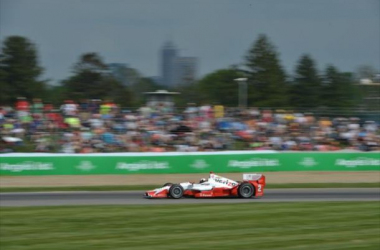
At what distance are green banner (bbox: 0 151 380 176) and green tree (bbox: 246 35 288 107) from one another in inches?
700

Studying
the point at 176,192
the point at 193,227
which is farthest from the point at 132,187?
the point at 193,227

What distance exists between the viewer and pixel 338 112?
25.6 meters

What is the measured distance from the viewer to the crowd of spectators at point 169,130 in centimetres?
2172

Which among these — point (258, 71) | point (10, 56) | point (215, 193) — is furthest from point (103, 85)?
point (215, 193)

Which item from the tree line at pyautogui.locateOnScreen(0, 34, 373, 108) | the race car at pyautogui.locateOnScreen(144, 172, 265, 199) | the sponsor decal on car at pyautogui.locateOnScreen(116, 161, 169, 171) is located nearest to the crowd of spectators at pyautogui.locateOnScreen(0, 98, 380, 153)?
the sponsor decal on car at pyautogui.locateOnScreen(116, 161, 169, 171)

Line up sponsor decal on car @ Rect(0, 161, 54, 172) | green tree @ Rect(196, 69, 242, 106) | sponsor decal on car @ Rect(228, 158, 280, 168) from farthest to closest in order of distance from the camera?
green tree @ Rect(196, 69, 242, 106) → sponsor decal on car @ Rect(228, 158, 280, 168) → sponsor decal on car @ Rect(0, 161, 54, 172)

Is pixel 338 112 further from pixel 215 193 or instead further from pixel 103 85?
pixel 103 85

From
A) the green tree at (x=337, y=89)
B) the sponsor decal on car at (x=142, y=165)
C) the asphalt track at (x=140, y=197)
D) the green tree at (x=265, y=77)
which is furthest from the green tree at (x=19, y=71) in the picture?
the asphalt track at (x=140, y=197)

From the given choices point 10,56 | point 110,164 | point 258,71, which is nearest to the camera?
point 110,164

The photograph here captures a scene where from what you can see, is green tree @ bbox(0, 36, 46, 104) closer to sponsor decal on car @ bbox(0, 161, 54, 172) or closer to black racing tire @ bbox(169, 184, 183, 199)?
sponsor decal on car @ bbox(0, 161, 54, 172)

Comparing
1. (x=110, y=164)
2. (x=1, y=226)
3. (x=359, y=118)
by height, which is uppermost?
(x=359, y=118)

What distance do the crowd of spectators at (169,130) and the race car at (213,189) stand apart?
7.49m

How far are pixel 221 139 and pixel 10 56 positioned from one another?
21860mm

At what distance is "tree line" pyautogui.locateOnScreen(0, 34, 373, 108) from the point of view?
39.0 m
